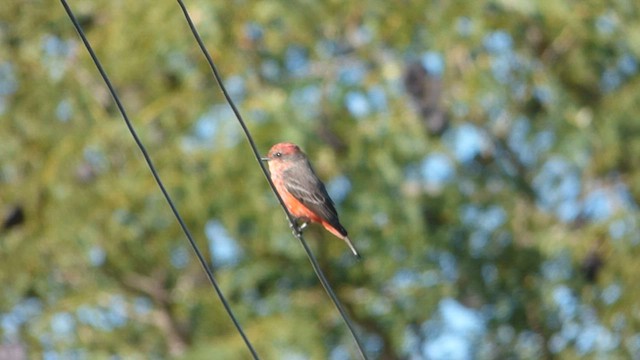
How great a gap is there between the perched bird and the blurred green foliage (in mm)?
3595

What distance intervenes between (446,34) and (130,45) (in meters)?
2.51

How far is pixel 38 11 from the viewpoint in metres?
14.9

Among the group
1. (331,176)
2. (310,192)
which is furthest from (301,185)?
(331,176)

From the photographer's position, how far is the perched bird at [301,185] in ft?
25.7

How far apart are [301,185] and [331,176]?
189 inches

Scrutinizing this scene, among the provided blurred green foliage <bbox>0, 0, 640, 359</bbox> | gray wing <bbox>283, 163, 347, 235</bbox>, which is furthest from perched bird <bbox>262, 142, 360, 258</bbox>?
blurred green foliage <bbox>0, 0, 640, 359</bbox>

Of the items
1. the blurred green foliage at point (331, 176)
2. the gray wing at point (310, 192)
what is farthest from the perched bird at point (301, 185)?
the blurred green foliage at point (331, 176)

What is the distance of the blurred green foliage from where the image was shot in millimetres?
12617

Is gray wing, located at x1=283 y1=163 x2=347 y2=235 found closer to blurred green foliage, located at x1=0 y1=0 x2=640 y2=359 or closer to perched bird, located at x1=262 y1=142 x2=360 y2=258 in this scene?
perched bird, located at x1=262 y1=142 x2=360 y2=258

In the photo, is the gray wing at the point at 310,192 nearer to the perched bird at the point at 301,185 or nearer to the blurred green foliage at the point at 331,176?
the perched bird at the point at 301,185

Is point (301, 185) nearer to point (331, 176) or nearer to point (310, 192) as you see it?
point (310, 192)

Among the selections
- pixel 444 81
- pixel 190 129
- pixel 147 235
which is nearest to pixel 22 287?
pixel 147 235

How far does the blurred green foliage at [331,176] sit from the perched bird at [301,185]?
359cm

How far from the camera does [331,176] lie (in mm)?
12711
